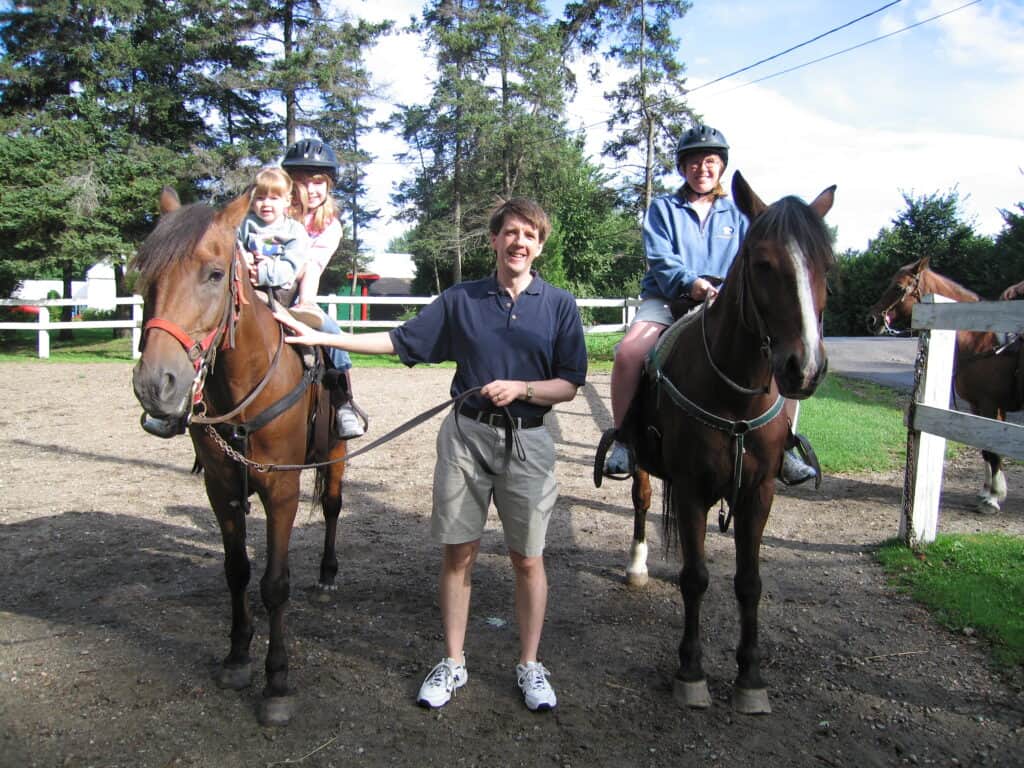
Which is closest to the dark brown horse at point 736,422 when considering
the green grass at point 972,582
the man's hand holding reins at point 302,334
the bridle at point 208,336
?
the green grass at point 972,582

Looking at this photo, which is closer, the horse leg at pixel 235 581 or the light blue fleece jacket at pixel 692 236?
the horse leg at pixel 235 581

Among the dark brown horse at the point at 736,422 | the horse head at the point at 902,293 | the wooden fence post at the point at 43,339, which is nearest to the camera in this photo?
the dark brown horse at the point at 736,422

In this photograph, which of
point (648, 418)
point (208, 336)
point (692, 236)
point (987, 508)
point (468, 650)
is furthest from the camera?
point (987, 508)

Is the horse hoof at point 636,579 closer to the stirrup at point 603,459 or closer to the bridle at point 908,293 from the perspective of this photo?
the stirrup at point 603,459

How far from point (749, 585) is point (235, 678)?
2.50 m

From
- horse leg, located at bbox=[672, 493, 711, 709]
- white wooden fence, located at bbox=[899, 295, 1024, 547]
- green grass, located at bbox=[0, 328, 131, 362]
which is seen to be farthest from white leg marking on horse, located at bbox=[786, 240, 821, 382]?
green grass, located at bbox=[0, 328, 131, 362]

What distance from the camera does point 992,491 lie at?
625 centimetres

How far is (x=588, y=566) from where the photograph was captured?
5.00m

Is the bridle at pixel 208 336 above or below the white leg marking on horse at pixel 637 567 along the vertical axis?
above

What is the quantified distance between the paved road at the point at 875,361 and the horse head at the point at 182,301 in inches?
477

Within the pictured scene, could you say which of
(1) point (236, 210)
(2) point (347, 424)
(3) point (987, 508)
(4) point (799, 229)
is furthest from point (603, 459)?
(3) point (987, 508)

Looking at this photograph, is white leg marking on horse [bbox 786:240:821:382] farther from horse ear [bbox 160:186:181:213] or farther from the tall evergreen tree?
the tall evergreen tree

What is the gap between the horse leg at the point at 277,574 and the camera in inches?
122

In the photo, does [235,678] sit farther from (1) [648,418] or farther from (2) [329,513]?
(1) [648,418]
